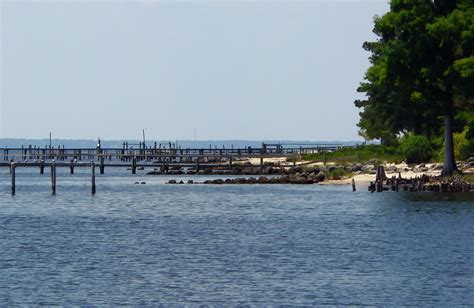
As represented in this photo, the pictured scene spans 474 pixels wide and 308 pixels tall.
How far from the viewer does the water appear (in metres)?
39.3

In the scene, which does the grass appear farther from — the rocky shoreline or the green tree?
the green tree

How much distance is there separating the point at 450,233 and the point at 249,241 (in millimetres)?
9533

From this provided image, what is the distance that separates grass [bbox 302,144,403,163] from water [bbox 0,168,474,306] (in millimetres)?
23549

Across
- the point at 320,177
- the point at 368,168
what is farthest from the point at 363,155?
the point at 320,177

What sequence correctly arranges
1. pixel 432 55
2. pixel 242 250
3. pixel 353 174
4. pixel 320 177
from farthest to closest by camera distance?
pixel 353 174 < pixel 320 177 < pixel 432 55 < pixel 242 250

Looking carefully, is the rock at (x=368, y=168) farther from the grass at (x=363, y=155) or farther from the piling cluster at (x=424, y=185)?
the piling cluster at (x=424, y=185)

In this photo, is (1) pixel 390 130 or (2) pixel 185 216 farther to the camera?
(1) pixel 390 130

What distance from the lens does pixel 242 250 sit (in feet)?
170

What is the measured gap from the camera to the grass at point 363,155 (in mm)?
111681

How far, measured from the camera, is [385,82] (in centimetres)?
8500

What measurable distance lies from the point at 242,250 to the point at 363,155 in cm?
6894

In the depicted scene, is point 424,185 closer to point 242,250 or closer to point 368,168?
point 368,168

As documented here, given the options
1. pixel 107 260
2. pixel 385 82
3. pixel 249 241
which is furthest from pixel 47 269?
pixel 385 82

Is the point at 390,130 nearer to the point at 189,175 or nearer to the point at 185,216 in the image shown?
the point at 189,175
